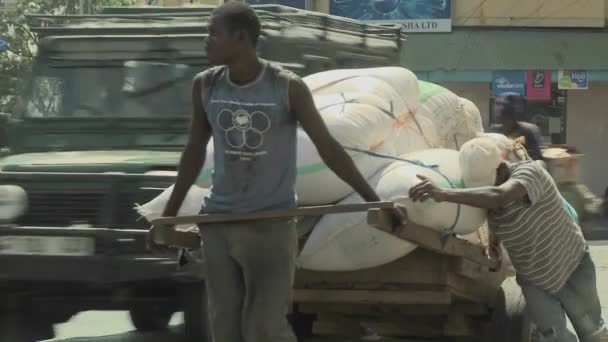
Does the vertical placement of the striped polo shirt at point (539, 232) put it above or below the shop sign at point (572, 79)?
above

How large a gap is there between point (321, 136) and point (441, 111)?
2.69m

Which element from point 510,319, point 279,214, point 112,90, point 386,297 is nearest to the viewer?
point 279,214

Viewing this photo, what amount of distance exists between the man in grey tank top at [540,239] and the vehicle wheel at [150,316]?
2515 mm

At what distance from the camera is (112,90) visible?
8.10 m

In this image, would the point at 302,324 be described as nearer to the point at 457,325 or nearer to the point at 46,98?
the point at 457,325

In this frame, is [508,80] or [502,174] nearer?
[502,174]

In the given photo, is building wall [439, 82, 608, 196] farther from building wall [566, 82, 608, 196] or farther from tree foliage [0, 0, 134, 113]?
tree foliage [0, 0, 134, 113]

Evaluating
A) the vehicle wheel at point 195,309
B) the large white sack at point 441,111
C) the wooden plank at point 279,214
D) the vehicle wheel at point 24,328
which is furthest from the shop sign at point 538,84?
the wooden plank at point 279,214

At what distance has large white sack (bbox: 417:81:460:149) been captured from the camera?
22.9 feet

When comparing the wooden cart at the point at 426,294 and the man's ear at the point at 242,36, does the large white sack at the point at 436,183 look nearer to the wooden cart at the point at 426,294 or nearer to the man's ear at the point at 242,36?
Answer: the wooden cart at the point at 426,294

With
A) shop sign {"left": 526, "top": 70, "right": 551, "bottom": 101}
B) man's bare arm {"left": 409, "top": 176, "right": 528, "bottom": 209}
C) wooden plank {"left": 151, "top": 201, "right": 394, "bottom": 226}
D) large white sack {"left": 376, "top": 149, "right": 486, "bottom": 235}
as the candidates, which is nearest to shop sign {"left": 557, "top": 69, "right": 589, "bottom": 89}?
shop sign {"left": 526, "top": 70, "right": 551, "bottom": 101}

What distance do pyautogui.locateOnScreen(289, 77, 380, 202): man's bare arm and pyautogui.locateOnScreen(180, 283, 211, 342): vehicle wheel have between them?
270 cm

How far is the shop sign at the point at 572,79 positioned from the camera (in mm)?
24562

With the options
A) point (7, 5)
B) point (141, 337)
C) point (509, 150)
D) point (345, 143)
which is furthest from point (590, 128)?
point (345, 143)
